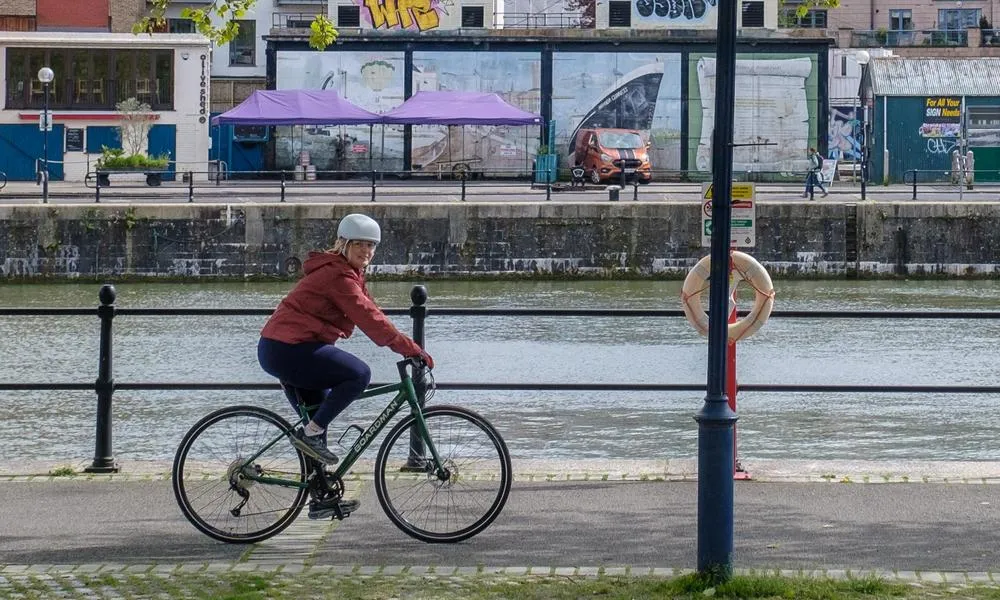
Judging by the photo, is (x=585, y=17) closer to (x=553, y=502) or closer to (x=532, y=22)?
(x=532, y=22)

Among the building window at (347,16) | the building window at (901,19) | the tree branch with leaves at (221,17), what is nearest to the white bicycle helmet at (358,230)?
the tree branch with leaves at (221,17)

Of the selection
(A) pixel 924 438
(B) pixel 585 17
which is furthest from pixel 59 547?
(B) pixel 585 17

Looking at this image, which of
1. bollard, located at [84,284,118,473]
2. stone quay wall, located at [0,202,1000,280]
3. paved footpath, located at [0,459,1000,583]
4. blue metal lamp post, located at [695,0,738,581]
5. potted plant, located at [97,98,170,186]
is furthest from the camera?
potted plant, located at [97,98,170,186]

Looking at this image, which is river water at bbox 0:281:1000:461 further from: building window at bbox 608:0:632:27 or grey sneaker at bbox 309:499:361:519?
building window at bbox 608:0:632:27

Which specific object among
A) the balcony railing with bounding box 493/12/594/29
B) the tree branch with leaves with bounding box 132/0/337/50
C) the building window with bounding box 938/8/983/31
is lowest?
the tree branch with leaves with bounding box 132/0/337/50

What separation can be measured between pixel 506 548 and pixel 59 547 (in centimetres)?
197

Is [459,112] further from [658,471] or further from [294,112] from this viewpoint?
[658,471]

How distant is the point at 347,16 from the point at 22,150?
12737 millimetres

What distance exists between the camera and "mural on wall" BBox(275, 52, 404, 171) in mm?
51875

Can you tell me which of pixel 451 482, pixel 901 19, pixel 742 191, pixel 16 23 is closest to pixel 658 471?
pixel 742 191

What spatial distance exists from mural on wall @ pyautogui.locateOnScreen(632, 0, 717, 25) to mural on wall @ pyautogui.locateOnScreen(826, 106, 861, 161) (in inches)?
240

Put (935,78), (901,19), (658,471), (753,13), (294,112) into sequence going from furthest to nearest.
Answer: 1. (901,19)
2. (753,13)
3. (935,78)
4. (294,112)
5. (658,471)

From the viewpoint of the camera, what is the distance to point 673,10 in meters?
54.0

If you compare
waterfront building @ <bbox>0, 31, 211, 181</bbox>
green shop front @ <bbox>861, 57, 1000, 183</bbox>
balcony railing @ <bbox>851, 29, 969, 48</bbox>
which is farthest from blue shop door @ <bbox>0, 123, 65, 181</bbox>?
balcony railing @ <bbox>851, 29, 969, 48</bbox>
